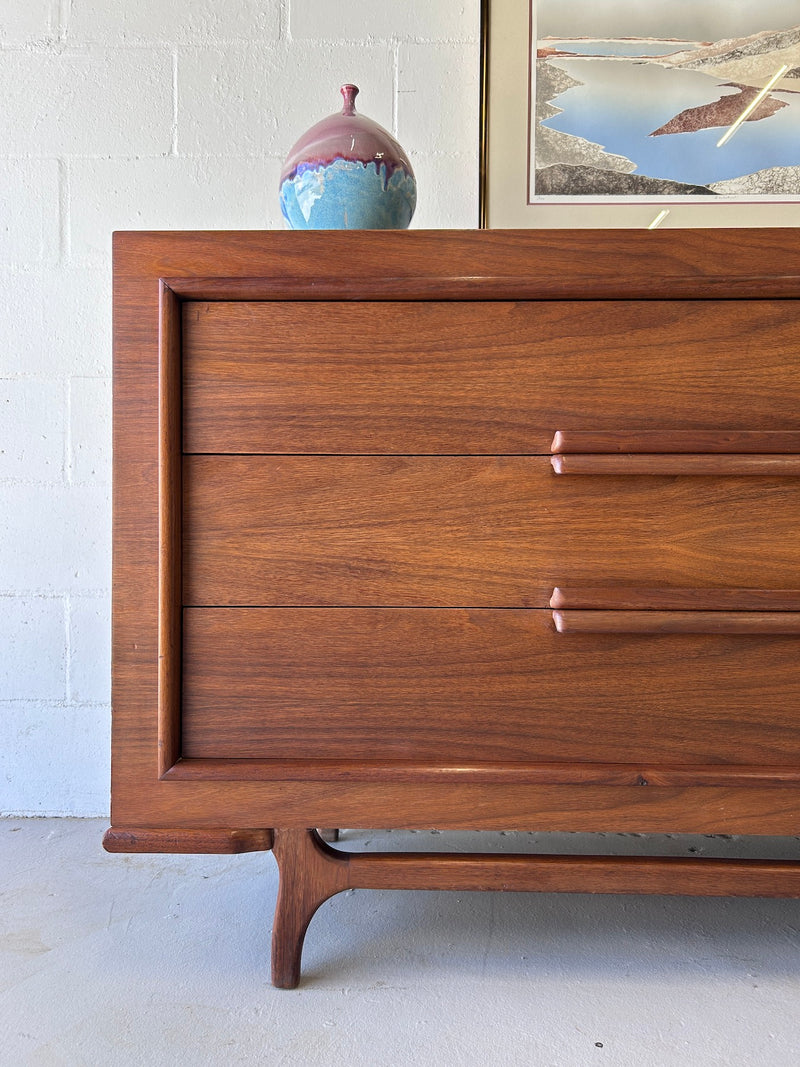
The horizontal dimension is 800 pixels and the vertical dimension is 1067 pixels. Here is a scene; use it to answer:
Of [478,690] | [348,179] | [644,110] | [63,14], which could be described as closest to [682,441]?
[478,690]

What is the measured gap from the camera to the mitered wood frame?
784 millimetres

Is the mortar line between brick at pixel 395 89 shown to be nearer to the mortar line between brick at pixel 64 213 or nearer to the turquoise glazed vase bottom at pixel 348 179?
the turquoise glazed vase bottom at pixel 348 179

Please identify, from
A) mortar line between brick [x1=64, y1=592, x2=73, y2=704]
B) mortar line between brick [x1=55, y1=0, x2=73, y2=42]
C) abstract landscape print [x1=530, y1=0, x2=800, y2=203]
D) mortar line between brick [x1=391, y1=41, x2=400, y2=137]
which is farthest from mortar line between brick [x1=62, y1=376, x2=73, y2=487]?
abstract landscape print [x1=530, y1=0, x2=800, y2=203]

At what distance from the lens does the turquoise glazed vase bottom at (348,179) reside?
890mm

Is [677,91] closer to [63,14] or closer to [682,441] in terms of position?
[682,441]

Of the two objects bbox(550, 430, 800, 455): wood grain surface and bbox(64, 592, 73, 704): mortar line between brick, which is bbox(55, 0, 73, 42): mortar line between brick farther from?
bbox(550, 430, 800, 455): wood grain surface

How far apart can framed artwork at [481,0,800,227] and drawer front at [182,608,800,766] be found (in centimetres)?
73

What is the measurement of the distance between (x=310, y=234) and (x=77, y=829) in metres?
0.99

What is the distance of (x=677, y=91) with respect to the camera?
1.23 meters

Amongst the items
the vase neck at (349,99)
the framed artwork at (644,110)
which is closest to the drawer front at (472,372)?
the vase neck at (349,99)

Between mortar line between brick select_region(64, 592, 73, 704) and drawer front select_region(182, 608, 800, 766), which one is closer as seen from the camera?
drawer front select_region(182, 608, 800, 766)

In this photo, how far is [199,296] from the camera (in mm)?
811

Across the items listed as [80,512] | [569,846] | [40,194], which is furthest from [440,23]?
[569,846]

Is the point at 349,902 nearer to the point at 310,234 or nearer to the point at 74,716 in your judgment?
the point at 74,716
